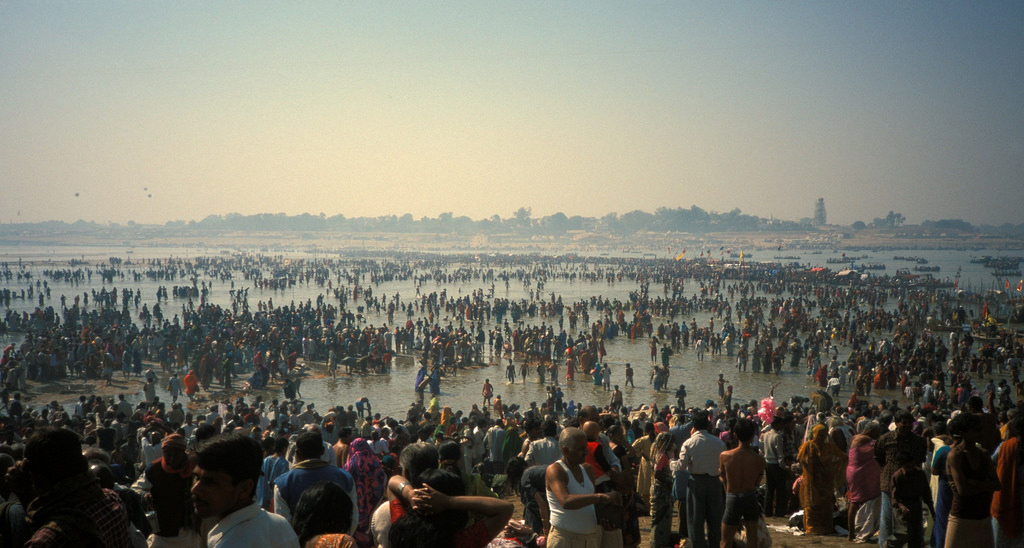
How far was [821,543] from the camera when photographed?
20.5ft

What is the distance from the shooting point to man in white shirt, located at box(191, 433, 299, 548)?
2.53m

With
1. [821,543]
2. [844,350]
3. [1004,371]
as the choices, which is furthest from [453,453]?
[844,350]

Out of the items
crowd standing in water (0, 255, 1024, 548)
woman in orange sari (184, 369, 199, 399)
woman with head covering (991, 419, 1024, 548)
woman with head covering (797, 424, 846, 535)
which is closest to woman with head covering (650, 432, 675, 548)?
crowd standing in water (0, 255, 1024, 548)

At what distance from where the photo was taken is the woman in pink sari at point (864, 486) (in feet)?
20.0

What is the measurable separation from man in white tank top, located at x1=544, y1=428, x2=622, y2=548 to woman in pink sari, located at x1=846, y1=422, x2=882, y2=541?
3.18 metres

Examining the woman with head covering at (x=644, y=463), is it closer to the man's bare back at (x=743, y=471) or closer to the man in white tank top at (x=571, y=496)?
the man's bare back at (x=743, y=471)

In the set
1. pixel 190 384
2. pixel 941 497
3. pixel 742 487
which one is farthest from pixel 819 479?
pixel 190 384

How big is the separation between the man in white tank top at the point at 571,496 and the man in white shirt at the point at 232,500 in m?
1.83

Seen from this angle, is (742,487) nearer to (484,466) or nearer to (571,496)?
(571,496)

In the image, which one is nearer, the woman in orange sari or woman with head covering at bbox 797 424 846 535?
woman with head covering at bbox 797 424 846 535

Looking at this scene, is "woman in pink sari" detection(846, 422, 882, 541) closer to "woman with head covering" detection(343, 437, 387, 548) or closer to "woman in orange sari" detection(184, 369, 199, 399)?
"woman with head covering" detection(343, 437, 387, 548)

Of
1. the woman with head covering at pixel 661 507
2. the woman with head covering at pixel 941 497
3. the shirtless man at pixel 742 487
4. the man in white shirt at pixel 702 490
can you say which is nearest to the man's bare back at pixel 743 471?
the shirtless man at pixel 742 487

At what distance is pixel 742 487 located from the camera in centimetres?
503

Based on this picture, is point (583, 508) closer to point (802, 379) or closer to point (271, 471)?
point (271, 471)
